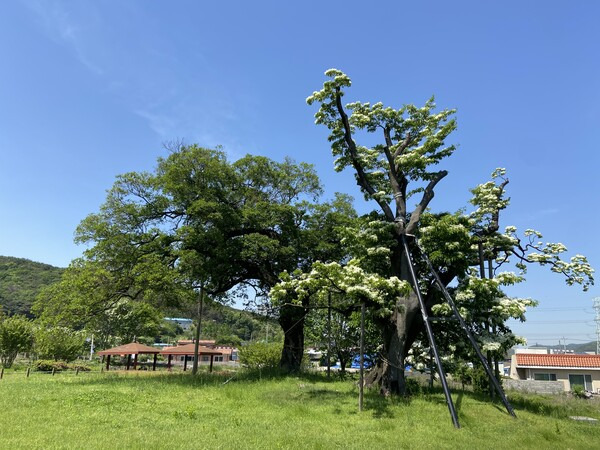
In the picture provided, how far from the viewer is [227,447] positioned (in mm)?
8383

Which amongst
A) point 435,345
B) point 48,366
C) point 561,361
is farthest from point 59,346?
point 561,361

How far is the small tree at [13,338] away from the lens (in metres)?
38.6

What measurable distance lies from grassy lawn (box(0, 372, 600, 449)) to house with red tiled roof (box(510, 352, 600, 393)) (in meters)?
28.7

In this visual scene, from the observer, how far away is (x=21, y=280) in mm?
111250

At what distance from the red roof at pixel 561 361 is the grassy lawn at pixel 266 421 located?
95.1 ft

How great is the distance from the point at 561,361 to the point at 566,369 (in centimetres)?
116

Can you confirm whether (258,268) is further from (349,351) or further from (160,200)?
(349,351)

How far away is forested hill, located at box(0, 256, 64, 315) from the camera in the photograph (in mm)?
91875

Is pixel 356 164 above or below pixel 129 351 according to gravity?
above

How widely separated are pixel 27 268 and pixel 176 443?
136464mm

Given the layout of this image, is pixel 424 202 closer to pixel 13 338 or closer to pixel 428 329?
pixel 428 329

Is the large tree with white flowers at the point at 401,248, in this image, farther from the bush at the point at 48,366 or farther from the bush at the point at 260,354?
the bush at the point at 48,366

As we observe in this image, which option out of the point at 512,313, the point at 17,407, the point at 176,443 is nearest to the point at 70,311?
the point at 17,407

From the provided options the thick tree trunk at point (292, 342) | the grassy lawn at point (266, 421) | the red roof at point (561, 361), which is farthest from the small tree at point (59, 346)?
the red roof at point (561, 361)
